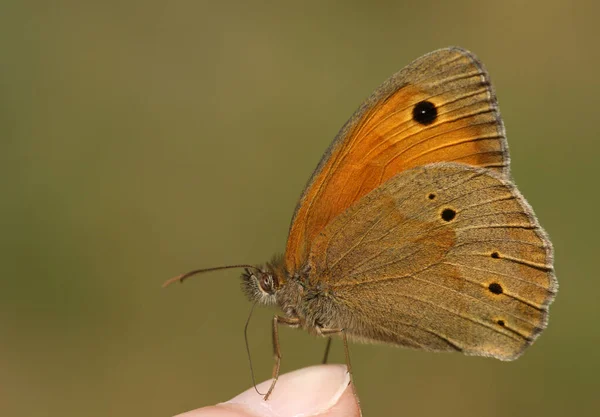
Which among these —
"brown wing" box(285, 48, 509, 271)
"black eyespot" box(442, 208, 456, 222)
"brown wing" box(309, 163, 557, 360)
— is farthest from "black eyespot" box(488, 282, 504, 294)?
"brown wing" box(285, 48, 509, 271)

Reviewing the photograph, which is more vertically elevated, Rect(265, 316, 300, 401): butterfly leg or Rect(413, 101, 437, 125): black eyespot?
Rect(413, 101, 437, 125): black eyespot

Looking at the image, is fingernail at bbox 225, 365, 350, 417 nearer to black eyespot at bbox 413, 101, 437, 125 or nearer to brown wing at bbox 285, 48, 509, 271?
brown wing at bbox 285, 48, 509, 271

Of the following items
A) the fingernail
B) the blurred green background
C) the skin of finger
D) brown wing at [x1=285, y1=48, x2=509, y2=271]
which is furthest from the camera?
the blurred green background

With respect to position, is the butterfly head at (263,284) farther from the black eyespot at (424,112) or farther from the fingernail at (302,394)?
the black eyespot at (424,112)

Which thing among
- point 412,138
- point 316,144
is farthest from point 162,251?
point 412,138

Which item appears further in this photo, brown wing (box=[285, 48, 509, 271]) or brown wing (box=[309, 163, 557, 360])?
brown wing (box=[285, 48, 509, 271])

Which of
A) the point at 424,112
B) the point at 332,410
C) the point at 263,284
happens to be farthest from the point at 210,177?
the point at 332,410

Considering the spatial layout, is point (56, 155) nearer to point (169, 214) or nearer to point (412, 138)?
point (169, 214)
